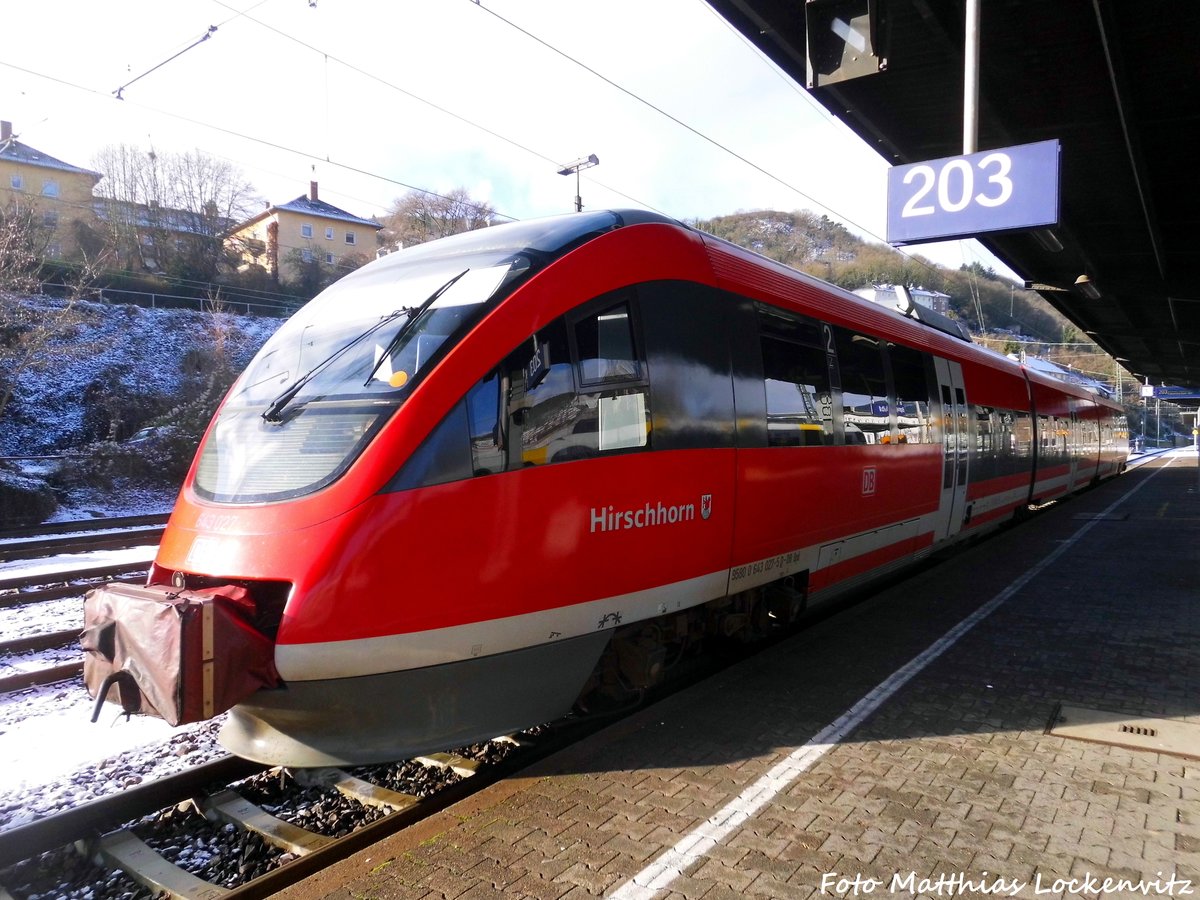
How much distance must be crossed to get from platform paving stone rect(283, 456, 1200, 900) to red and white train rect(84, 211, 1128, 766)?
0.46 m

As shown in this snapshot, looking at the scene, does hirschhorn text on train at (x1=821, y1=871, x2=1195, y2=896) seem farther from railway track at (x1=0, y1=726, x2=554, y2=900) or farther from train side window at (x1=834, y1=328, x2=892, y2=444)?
train side window at (x1=834, y1=328, x2=892, y2=444)

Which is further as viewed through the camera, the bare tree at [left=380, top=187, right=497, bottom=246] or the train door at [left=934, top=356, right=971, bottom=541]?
the bare tree at [left=380, top=187, right=497, bottom=246]

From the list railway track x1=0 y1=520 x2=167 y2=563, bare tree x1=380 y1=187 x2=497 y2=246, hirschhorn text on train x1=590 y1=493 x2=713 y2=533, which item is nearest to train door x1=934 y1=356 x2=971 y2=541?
hirschhorn text on train x1=590 y1=493 x2=713 y2=533

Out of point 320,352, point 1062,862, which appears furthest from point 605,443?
point 1062,862

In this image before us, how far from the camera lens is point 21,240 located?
2147 centimetres

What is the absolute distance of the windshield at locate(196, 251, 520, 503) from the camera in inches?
158

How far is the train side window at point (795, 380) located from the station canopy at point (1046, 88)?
1.73 metres

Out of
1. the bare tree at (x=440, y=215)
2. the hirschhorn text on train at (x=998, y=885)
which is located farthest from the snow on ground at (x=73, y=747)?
the bare tree at (x=440, y=215)

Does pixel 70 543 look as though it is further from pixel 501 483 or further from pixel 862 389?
pixel 862 389

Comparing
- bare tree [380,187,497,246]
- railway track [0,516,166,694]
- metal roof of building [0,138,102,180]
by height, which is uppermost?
metal roof of building [0,138,102,180]

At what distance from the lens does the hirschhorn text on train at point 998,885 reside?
3355 mm

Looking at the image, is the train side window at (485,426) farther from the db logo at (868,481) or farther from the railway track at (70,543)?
the railway track at (70,543)

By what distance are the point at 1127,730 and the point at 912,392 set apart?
4756 millimetres

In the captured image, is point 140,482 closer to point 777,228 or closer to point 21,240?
point 21,240
